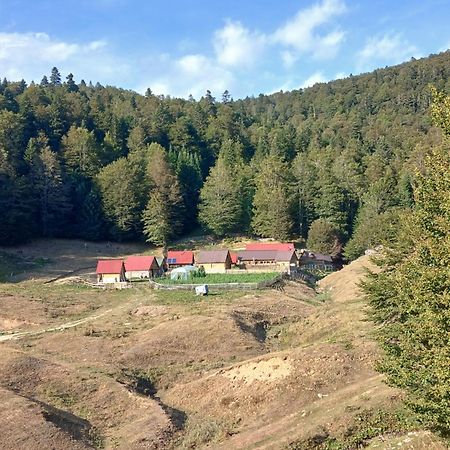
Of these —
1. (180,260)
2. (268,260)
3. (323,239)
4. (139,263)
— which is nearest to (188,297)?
(139,263)

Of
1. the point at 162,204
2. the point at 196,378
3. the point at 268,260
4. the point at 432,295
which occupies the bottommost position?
the point at 196,378

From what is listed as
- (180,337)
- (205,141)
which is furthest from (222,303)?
(205,141)

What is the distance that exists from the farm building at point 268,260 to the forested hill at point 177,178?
10784 mm

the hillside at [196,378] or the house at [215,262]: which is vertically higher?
the house at [215,262]

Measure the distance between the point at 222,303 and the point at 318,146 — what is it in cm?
7914

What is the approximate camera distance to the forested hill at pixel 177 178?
88438mm

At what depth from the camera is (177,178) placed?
322 feet

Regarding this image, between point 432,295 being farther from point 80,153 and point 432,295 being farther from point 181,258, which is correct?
point 80,153

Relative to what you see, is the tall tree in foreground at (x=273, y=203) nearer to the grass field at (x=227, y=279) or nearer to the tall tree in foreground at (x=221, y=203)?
the tall tree in foreground at (x=221, y=203)

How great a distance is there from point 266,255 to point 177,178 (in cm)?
2970

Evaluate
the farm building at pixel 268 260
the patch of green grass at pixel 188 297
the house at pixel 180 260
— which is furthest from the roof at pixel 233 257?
the patch of green grass at pixel 188 297

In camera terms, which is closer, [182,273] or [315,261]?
[182,273]

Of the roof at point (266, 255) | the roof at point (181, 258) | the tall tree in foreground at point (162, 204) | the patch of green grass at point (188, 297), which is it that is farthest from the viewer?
the tall tree in foreground at point (162, 204)

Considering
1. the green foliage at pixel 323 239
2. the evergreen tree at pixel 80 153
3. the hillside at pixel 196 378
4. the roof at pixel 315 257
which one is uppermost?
the evergreen tree at pixel 80 153
